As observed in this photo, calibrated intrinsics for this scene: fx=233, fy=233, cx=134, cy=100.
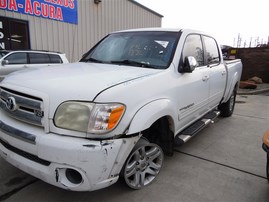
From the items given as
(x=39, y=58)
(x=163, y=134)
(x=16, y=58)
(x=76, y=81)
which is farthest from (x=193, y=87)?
(x=39, y=58)

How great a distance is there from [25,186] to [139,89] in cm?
167

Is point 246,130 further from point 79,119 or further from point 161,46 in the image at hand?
point 79,119

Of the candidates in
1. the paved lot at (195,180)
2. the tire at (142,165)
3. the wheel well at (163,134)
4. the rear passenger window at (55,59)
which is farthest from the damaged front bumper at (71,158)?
the rear passenger window at (55,59)

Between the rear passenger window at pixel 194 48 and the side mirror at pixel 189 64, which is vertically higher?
the rear passenger window at pixel 194 48

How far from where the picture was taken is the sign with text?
961 centimetres

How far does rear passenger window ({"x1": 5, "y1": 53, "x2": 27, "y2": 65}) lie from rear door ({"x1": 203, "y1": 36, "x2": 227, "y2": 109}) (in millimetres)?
6367

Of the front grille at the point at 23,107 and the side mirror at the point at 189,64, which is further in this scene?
the side mirror at the point at 189,64

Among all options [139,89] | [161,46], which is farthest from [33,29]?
[139,89]

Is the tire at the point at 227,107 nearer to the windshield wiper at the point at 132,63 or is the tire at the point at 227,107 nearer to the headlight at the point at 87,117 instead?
the windshield wiper at the point at 132,63

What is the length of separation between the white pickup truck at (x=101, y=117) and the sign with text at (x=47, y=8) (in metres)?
8.66

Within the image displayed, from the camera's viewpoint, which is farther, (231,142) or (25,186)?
(231,142)

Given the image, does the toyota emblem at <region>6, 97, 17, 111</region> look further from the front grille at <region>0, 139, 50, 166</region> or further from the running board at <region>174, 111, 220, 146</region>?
the running board at <region>174, 111, 220, 146</region>

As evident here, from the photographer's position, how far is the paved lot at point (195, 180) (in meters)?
2.43

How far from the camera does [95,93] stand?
1946 mm
